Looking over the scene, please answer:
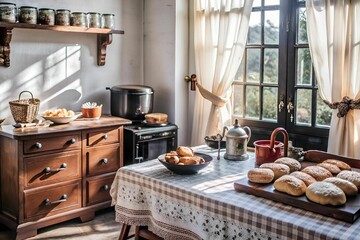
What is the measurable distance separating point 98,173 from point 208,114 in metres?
1.27

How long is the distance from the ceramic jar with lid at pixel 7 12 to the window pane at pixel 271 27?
2.14 m

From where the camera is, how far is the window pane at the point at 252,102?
4.04 metres

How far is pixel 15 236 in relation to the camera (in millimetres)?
3303

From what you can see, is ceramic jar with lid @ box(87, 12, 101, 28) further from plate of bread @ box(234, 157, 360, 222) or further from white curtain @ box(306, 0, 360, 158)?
plate of bread @ box(234, 157, 360, 222)

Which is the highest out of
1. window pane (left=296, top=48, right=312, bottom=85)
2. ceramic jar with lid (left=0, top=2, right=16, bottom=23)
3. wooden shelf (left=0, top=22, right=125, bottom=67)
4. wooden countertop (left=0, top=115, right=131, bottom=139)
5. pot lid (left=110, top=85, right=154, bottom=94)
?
ceramic jar with lid (left=0, top=2, right=16, bottom=23)

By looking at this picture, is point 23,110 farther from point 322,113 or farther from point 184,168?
point 322,113

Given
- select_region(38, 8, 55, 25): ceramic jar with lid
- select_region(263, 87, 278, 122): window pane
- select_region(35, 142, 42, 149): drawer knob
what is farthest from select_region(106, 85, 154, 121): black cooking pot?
select_region(263, 87, 278, 122): window pane

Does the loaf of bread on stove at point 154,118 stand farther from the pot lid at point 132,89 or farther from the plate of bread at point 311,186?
the plate of bread at point 311,186

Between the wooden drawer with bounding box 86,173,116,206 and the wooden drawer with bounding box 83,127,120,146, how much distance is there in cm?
30

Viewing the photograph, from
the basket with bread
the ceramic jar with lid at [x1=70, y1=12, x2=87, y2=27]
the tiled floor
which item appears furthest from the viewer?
the ceramic jar with lid at [x1=70, y1=12, x2=87, y2=27]

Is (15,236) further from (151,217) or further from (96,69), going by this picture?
(96,69)

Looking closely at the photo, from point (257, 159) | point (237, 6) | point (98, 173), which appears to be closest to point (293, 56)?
point (237, 6)

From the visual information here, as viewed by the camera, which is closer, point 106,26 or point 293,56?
point 293,56

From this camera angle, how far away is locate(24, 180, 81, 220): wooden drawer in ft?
10.9
